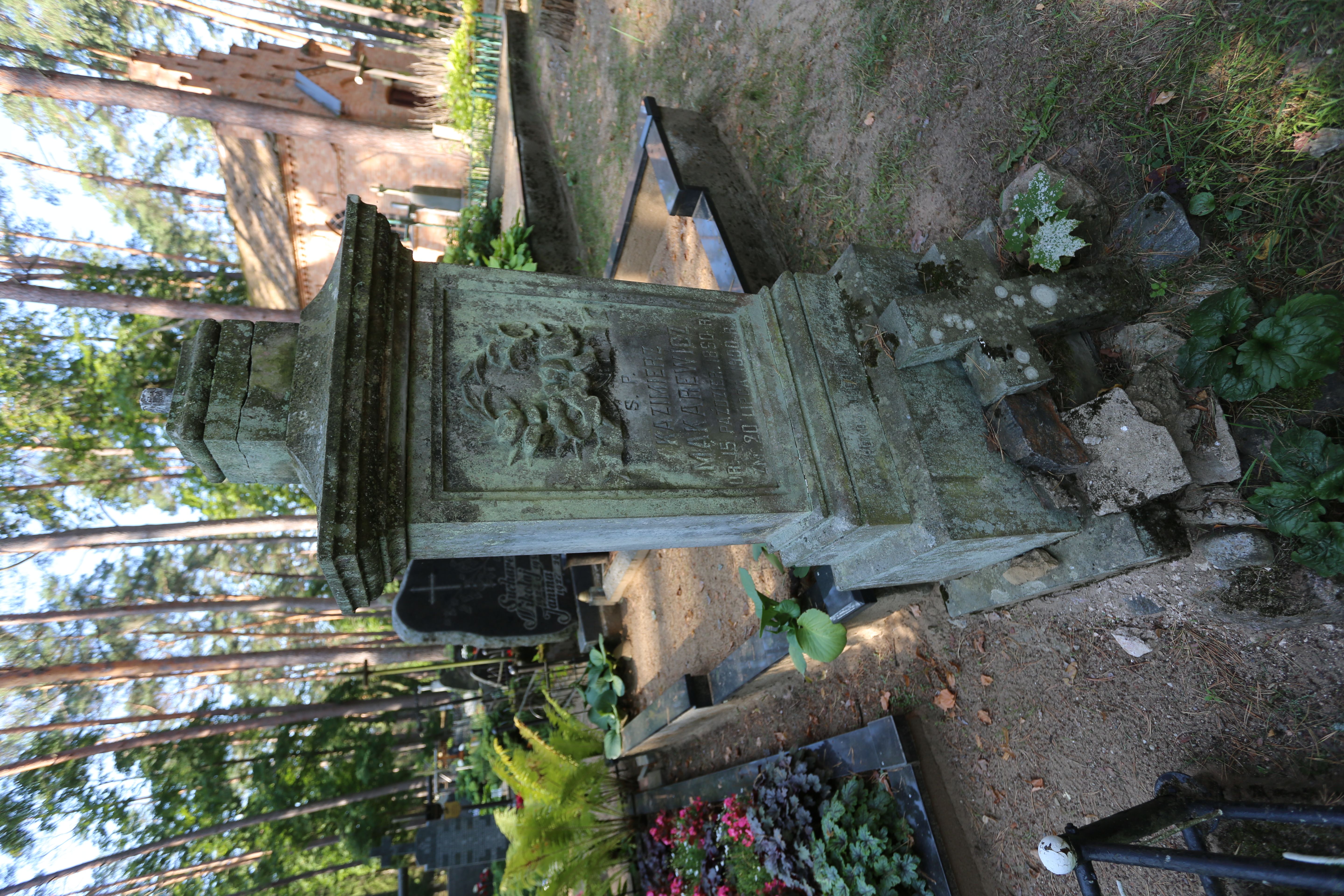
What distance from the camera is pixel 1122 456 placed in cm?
256

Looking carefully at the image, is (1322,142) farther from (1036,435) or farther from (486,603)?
(486,603)

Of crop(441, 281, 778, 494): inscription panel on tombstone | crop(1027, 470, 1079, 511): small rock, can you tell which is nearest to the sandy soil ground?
crop(1027, 470, 1079, 511): small rock

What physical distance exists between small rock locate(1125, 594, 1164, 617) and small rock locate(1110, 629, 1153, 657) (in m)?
0.09

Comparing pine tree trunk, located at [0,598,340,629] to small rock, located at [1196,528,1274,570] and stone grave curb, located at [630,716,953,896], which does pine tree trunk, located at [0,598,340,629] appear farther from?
small rock, located at [1196,528,1274,570]

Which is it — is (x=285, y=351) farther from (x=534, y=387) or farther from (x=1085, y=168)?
(x=1085, y=168)

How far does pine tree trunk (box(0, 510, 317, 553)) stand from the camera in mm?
8430

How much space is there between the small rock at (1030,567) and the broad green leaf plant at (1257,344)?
0.89m

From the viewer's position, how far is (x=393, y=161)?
13461 mm

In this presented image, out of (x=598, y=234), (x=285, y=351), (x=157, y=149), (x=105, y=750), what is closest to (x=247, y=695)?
(x=105, y=750)

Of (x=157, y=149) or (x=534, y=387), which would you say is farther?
(x=157, y=149)

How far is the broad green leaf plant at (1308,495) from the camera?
207 centimetres

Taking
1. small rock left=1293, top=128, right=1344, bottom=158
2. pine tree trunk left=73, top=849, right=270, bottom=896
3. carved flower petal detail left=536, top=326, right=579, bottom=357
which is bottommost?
pine tree trunk left=73, top=849, right=270, bottom=896

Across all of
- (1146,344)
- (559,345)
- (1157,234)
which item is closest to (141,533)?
(559,345)

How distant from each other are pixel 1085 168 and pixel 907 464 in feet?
5.05
